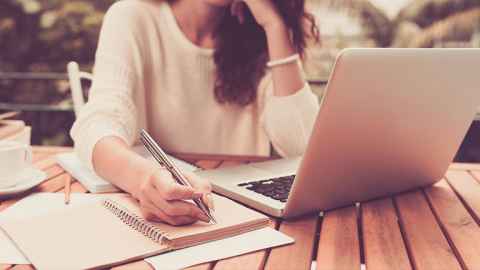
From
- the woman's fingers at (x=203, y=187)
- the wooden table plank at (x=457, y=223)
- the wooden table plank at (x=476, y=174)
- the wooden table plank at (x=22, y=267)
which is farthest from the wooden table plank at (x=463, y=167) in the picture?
the wooden table plank at (x=22, y=267)

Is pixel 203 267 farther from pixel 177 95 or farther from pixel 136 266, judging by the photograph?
pixel 177 95

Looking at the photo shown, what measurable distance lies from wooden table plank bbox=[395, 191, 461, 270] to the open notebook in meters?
0.20

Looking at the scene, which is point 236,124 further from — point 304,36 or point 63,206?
point 63,206

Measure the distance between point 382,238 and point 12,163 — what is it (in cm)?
61

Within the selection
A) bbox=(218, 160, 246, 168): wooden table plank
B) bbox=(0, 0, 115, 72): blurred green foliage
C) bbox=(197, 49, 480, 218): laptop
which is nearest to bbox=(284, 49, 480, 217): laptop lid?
bbox=(197, 49, 480, 218): laptop

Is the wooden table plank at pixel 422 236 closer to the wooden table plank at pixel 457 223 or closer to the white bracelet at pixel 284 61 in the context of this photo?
the wooden table plank at pixel 457 223

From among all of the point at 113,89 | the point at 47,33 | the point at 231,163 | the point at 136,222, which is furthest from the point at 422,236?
the point at 47,33

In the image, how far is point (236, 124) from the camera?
1674mm

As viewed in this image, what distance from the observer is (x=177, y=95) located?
63.2 inches

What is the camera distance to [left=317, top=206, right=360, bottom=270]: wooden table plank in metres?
0.71

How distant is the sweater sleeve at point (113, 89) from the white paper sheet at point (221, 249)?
407 mm

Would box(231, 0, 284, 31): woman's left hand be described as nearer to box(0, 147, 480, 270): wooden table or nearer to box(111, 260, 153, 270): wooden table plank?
box(0, 147, 480, 270): wooden table

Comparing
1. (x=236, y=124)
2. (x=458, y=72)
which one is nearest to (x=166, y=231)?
(x=458, y=72)

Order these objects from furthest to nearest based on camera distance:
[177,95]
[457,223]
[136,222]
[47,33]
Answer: [47,33], [177,95], [457,223], [136,222]
